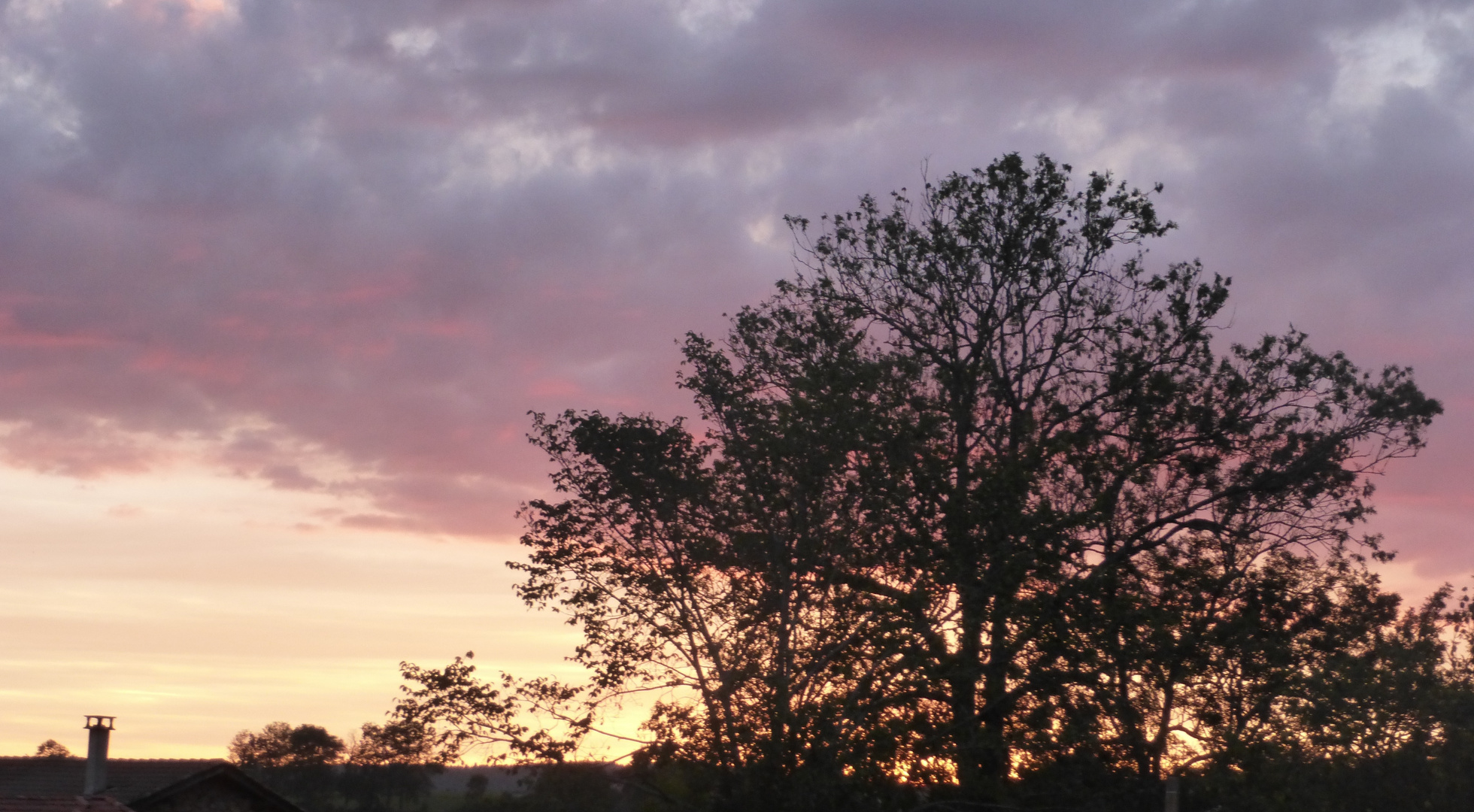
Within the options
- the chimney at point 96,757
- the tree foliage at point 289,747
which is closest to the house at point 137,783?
the chimney at point 96,757

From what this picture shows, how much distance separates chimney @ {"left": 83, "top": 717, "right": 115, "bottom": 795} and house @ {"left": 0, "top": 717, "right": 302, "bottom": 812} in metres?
0.02

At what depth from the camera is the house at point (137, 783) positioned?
3002cm

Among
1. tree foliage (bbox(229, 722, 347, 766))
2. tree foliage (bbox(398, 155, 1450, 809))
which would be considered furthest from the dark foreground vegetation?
tree foliage (bbox(229, 722, 347, 766))

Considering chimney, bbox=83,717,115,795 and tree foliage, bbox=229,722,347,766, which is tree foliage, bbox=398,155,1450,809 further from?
tree foliage, bbox=229,722,347,766

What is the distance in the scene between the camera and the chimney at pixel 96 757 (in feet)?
98.2

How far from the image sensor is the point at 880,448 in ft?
92.1

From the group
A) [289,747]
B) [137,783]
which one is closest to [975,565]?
[137,783]

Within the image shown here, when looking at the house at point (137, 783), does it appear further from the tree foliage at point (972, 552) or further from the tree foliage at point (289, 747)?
the tree foliage at point (289, 747)

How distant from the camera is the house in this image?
3002 cm

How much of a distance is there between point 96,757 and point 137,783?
138 cm

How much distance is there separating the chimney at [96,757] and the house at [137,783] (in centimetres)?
2

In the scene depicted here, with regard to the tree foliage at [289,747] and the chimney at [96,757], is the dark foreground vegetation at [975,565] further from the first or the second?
the tree foliage at [289,747]

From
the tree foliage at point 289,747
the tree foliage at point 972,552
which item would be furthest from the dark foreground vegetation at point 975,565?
the tree foliage at point 289,747

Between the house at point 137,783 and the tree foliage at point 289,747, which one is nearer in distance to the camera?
the house at point 137,783
